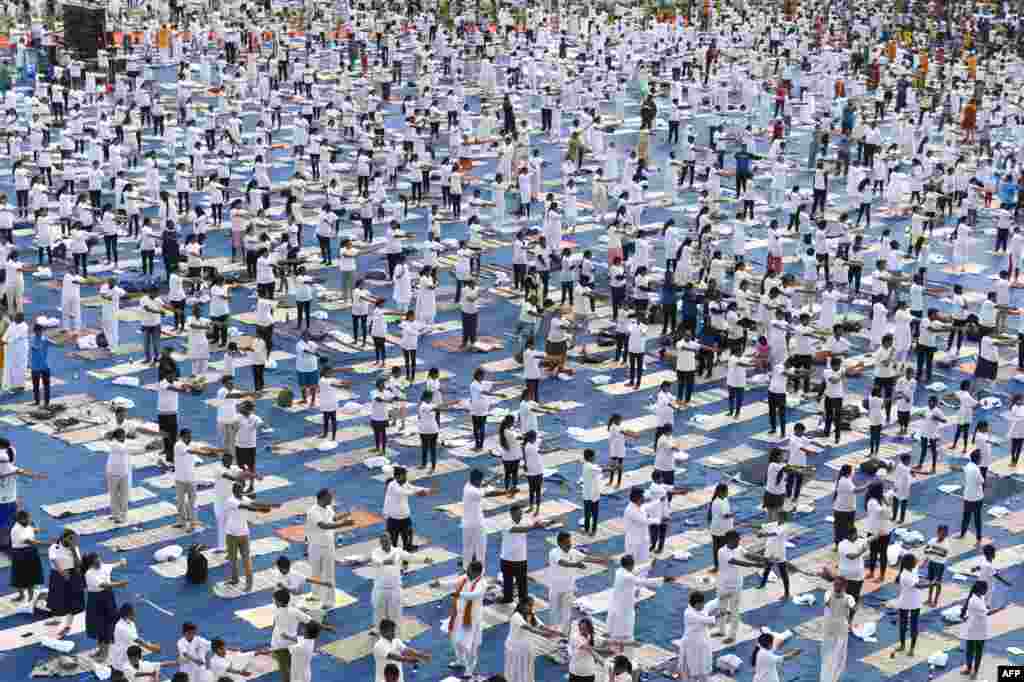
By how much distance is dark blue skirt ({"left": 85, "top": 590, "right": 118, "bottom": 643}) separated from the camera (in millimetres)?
21797

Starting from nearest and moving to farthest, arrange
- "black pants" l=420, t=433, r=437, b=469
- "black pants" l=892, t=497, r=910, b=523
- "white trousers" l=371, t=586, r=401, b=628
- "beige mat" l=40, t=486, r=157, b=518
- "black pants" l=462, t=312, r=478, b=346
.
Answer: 1. "white trousers" l=371, t=586, r=401, b=628
2. "beige mat" l=40, t=486, r=157, b=518
3. "black pants" l=892, t=497, r=910, b=523
4. "black pants" l=420, t=433, r=437, b=469
5. "black pants" l=462, t=312, r=478, b=346

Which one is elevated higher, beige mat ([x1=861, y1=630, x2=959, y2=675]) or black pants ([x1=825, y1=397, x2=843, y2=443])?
black pants ([x1=825, y1=397, x2=843, y2=443])

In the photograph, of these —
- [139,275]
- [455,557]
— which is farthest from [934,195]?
[455,557]

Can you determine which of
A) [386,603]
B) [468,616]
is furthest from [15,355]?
[468,616]

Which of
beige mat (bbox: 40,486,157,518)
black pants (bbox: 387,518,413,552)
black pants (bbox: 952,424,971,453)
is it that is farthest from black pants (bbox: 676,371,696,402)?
beige mat (bbox: 40,486,157,518)

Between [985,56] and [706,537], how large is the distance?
145 feet

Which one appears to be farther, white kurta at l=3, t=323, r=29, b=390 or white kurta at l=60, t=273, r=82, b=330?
white kurta at l=60, t=273, r=82, b=330

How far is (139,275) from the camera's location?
123ft

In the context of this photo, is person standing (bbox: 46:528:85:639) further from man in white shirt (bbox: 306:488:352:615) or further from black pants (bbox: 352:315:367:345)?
black pants (bbox: 352:315:367:345)

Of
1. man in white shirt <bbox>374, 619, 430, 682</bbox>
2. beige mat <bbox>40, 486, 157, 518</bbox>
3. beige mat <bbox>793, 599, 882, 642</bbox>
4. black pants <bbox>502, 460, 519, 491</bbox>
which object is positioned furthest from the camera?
black pants <bbox>502, 460, 519, 491</bbox>

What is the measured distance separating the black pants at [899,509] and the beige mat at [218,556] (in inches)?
367

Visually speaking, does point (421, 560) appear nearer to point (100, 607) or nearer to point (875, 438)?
point (100, 607)

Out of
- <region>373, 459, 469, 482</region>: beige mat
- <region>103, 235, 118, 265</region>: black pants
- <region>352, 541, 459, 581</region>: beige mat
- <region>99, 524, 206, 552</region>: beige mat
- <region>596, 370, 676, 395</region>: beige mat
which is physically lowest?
<region>352, 541, 459, 581</region>: beige mat

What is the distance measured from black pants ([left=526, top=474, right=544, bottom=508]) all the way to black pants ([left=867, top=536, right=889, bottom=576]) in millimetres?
4911
